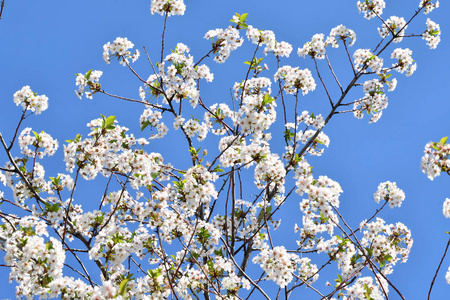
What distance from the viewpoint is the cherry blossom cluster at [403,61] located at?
313 inches

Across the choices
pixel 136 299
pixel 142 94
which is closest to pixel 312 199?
pixel 136 299

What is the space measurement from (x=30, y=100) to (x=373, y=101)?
6.05 m

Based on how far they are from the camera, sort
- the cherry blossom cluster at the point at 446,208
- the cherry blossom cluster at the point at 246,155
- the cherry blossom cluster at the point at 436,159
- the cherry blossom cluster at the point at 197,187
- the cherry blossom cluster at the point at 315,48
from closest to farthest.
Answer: the cherry blossom cluster at the point at 436,159 → the cherry blossom cluster at the point at 446,208 → the cherry blossom cluster at the point at 197,187 → the cherry blossom cluster at the point at 246,155 → the cherry blossom cluster at the point at 315,48

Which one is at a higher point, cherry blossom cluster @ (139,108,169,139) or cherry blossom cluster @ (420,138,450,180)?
cherry blossom cluster @ (139,108,169,139)

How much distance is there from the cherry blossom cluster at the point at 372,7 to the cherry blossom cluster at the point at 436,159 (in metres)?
4.62

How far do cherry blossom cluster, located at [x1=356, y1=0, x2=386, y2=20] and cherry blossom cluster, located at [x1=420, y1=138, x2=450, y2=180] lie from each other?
15.2 feet

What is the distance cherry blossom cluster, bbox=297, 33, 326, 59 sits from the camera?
805 centimetres

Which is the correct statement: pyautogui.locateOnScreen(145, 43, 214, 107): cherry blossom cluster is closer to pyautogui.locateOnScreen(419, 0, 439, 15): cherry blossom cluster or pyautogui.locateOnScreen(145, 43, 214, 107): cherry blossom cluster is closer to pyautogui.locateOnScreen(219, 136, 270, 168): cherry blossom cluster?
pyautogui.locateOnScreen(219, 136, 270, 168): cherry blossom cluster

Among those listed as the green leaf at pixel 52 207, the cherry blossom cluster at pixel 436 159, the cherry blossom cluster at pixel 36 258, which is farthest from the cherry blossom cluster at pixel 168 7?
the cherry blossom cluster at pixel 436 159

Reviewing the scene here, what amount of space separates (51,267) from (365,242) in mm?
5225

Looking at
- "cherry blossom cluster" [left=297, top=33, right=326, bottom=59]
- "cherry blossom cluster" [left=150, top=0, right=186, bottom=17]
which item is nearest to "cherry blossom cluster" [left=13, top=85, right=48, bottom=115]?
"cherry blossom cluster" [left=150, top=0, right=186, bottom=17]

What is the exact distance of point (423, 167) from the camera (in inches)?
188

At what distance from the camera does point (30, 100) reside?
19.1 ft

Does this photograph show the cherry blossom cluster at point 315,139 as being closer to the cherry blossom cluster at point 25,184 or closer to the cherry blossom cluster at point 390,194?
the cherry blossom cluster at point 390,194
